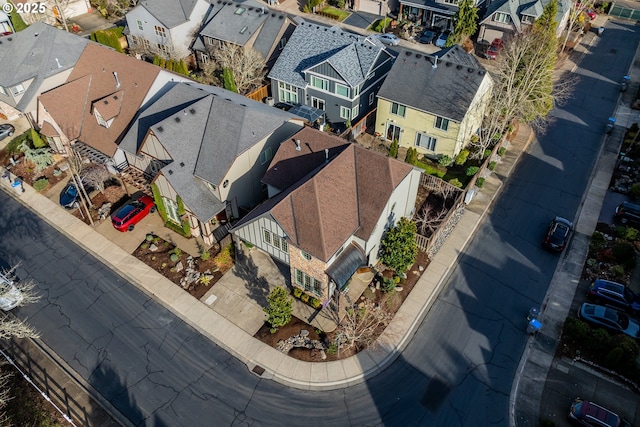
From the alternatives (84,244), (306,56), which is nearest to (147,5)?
(306,56)

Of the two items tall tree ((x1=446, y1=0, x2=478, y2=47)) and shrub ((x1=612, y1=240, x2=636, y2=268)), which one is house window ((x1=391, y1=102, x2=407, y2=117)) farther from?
tall tree ((x1=446, y1=0, x2=478, y2=47))

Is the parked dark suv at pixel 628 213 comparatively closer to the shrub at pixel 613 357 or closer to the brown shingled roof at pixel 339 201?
the shrub at pixel 613 357

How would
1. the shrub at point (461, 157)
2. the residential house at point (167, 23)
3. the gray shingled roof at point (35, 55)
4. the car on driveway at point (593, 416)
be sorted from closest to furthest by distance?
the car on driveway at point (593, 416), the shrub at point (461, 157), the gray shingled roof at point (35, 55), the residential house at point (167, 23)

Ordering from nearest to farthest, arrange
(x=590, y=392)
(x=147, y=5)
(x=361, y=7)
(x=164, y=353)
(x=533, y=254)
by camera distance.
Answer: (x=590, y=392) → (x=164, y=353) → (x=533, y=254) → (x=147, y=5) → (x=361, y=7)

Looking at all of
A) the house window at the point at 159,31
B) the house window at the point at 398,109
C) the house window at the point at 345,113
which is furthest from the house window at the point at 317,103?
the house window at the point at 159,31

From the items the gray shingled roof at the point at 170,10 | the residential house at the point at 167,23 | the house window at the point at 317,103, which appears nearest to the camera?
the house window at the point at 317,103

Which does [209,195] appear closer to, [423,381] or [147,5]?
[423,381]

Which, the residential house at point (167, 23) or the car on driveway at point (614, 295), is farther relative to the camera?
the residential house at point (167, 23)
